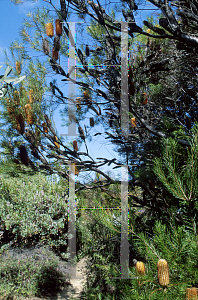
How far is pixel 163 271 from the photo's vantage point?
31 centimetres

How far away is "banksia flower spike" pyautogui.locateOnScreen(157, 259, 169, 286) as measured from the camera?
0.31m

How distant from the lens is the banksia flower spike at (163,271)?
1.02 feet

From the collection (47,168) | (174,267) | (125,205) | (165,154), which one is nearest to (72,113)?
(47,168)

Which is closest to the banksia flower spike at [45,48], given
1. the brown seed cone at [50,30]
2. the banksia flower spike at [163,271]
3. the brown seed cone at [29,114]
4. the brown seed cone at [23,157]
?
the brown seed cone at [50,30]

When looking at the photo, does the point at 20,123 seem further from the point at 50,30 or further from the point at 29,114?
the point at 50,30

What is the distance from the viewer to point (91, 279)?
1369 millimetres

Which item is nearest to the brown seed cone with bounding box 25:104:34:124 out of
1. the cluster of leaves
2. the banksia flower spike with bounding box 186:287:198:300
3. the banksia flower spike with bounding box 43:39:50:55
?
the banksia flower spike with bounding box 43:39:50:55

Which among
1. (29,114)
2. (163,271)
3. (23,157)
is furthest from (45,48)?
(163,271)

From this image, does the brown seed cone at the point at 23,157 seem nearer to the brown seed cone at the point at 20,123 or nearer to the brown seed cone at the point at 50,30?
the brown seed cone at the point at 20,123

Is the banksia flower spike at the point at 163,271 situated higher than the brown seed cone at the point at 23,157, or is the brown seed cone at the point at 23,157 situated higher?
the brown seed cone at the point at 23,157

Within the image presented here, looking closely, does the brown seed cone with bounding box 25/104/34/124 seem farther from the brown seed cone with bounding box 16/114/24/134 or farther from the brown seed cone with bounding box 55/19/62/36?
the brown seed cone with bounding box 55/19/62/36

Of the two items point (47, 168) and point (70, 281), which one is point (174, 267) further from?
point (70, 281)

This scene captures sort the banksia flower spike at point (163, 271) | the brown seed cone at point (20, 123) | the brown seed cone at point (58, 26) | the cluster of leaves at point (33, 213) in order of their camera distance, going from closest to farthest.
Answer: the banksia flower spike at point (163, 271) < the brown seed cone at point (58, 26) < the brown seed cone at point (20, 123) < the cluster of leaves at point (33, 213)

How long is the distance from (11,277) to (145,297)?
1.50 metres
